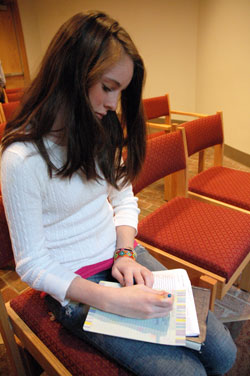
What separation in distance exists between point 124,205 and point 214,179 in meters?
0.93

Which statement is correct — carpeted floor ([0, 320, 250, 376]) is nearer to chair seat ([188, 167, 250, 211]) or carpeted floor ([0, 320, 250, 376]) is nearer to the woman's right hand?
chair seat ([188, 167, 250, 211])

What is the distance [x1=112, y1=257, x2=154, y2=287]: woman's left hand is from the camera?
31.0 inches

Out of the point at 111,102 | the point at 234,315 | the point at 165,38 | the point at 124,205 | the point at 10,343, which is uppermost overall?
the point at 165,38

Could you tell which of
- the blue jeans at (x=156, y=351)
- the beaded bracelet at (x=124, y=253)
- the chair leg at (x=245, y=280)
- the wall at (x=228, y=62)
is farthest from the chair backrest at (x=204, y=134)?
the wall at (x=228, y=62)

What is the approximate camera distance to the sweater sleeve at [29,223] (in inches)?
25.5

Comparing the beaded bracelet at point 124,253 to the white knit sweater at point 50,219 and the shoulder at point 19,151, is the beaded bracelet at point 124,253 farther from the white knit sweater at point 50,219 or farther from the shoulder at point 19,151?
the shoulder at point 19,151

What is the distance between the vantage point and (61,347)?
732 mm

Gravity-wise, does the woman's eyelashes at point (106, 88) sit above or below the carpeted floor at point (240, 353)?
above

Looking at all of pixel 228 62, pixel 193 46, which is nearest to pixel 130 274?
pixel 228 62

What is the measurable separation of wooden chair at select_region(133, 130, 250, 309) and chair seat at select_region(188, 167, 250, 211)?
5.8 inches

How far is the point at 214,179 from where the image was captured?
1.74m

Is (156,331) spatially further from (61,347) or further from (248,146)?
(248,146)

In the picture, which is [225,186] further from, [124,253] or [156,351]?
[156,351]

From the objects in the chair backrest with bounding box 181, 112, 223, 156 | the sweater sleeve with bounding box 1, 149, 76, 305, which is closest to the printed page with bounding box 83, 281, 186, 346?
the sweater sleeve with bounding box 1, 149, 76, 305
